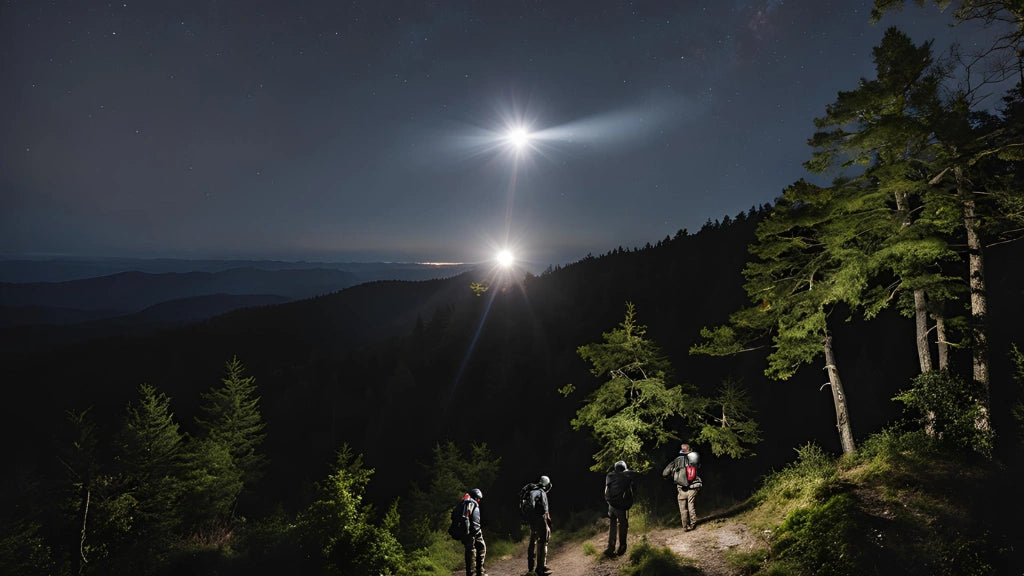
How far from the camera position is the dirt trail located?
8.33 meters

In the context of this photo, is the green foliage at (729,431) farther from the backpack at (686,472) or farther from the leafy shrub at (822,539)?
the leafy shrub at (822,539)

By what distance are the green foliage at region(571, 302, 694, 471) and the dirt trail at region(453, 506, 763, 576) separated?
200 cm

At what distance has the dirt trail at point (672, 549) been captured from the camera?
8328 mm

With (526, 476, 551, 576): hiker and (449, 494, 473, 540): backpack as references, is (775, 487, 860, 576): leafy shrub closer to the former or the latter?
(526, 476, 551, 576): hiker

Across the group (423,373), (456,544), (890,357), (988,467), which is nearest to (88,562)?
(456,544)

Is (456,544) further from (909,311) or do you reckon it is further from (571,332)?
(571,332)

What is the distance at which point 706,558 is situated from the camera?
8312mm

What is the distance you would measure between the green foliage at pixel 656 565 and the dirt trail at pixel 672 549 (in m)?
0.27

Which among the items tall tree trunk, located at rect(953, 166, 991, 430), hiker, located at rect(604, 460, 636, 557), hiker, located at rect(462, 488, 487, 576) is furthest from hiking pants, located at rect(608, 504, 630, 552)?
tall tree trunk, located at rect(953, 166, 991, 430)

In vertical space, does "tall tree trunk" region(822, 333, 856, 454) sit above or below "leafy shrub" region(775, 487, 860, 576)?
above

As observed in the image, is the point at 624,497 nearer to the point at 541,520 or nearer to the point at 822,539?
the point at 541,520

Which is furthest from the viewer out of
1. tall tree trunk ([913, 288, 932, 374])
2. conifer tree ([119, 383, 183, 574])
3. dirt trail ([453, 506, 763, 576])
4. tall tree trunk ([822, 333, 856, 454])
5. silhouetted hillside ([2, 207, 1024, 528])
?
silhouetted hillside ([2, 207, 1024, 528])

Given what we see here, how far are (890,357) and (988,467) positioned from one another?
1516 inches

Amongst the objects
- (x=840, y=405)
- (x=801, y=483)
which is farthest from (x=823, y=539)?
(x=840, y=405)
